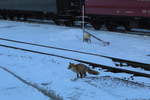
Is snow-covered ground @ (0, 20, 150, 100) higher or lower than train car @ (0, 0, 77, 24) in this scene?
lower

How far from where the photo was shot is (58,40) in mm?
14328

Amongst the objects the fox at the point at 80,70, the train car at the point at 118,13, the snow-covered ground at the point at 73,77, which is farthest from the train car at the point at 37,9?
the fox at the point at 80,70

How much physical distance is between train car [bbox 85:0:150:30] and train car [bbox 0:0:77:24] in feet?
9.16

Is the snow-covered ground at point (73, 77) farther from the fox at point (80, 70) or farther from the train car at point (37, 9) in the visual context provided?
the train car at point (37, 9)

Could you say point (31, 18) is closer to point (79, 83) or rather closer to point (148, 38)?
point (148, 38)

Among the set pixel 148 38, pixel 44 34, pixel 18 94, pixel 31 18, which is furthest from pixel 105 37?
pixel 31 18

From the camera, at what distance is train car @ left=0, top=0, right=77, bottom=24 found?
20266 millimetres

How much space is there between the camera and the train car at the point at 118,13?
14.9 metres

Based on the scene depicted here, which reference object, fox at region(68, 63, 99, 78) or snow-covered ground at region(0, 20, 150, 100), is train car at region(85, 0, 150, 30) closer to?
snow-covered ground at region(0, 20, 150, 100)

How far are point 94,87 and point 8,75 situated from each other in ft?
7.78

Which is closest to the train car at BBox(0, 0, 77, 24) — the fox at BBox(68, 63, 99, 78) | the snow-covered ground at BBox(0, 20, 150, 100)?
the snow-covered ground at BBox(0, 20, 150, 100)

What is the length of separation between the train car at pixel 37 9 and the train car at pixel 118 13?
9.16 feet

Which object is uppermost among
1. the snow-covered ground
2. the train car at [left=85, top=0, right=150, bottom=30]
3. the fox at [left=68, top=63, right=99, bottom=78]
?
the train car at [left=85, top=0, right=150, bottom=30]

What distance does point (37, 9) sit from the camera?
72.0ft
